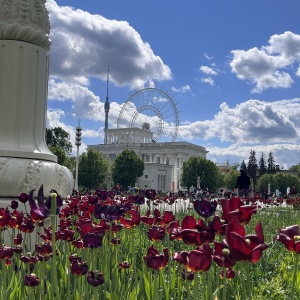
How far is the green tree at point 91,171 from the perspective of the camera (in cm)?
7131

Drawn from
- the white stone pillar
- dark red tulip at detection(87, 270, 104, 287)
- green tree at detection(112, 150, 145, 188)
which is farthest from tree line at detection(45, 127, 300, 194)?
dark red tulip at detection(87, 270, 104, 287)

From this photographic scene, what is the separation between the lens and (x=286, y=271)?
5.63 metres

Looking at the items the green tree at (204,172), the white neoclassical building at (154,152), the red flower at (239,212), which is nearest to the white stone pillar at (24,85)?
the red flower at (239,212)

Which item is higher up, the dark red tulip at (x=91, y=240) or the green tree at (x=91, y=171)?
the green tree at (x=91, y=171)

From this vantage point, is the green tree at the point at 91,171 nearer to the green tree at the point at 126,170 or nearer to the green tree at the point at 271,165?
the green tree at the point at 126,170

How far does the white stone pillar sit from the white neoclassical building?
105986mm

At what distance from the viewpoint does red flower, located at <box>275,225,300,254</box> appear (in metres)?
2.23

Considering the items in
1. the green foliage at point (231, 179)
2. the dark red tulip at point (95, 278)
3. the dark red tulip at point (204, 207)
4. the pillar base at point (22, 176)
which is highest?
the green foliage at point (231, 179)

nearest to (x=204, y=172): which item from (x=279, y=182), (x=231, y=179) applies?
(x=279, y=182)

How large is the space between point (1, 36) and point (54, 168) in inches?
97.3

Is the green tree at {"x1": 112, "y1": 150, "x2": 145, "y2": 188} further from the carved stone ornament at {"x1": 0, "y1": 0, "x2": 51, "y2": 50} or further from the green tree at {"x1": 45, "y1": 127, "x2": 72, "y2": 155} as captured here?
the carved stone ornament at {"x1": 0, "y1": 0, "x2": 51, "y2": 50}

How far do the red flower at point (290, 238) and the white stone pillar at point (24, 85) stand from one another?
224 inches

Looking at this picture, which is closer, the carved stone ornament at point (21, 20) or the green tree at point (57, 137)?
the carved stone ornament at point (21, 20)

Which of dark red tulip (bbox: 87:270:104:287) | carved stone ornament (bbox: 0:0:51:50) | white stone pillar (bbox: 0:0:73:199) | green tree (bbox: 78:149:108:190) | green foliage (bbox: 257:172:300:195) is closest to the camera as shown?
dark red tulip (bbox: 87:270:104:287)
